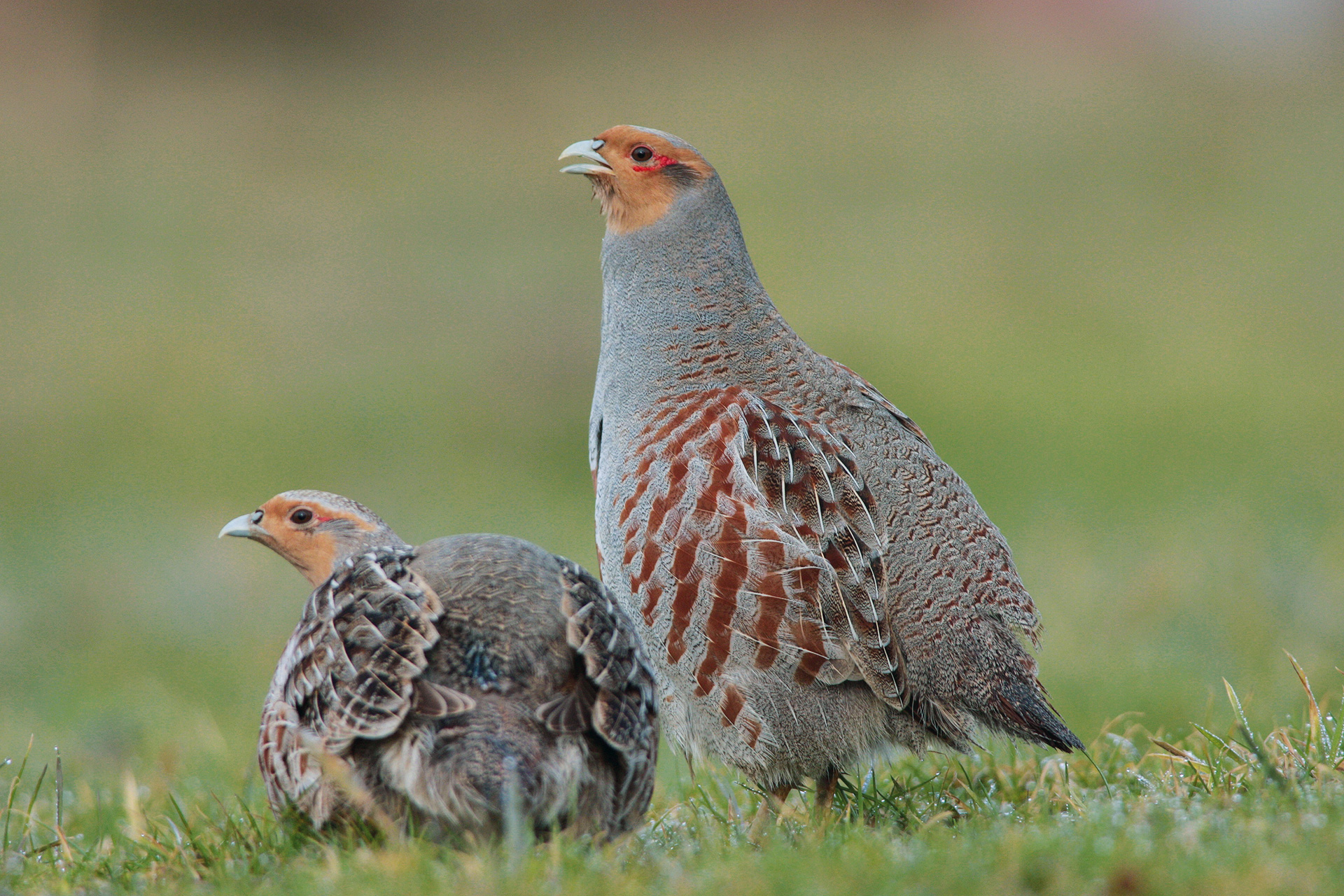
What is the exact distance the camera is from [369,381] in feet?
41.7

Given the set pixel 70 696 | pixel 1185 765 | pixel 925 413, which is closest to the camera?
pixel 1185 765

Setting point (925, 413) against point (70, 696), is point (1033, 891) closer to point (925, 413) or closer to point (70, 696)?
point (70, 696)

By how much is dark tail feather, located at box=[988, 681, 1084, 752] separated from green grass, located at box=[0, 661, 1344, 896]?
0.09 m

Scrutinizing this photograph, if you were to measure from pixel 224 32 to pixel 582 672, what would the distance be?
759 inches

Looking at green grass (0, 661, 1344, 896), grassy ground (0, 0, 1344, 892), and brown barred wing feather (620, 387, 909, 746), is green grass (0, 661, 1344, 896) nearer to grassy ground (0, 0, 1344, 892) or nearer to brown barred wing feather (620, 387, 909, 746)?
grassy ground (0, 0, 1344, 892)

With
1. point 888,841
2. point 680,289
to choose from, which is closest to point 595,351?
point 680,289

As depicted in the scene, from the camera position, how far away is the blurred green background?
7.65 m

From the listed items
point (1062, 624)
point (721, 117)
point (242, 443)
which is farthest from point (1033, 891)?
point (721, 117)

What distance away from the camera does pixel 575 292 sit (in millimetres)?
13289

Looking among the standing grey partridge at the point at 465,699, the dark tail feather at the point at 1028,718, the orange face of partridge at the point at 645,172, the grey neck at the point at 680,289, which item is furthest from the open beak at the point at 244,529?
the dark tail feather at the point at 1028,718

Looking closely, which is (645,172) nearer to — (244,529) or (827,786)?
(244,529)

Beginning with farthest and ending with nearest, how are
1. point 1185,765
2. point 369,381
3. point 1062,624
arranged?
point 369,381 < point 1062,624 < point 1185,765

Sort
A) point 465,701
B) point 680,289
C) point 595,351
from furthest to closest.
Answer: point 595,351 < point 680,289 < point 465,701

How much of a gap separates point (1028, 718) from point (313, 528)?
2043mm
